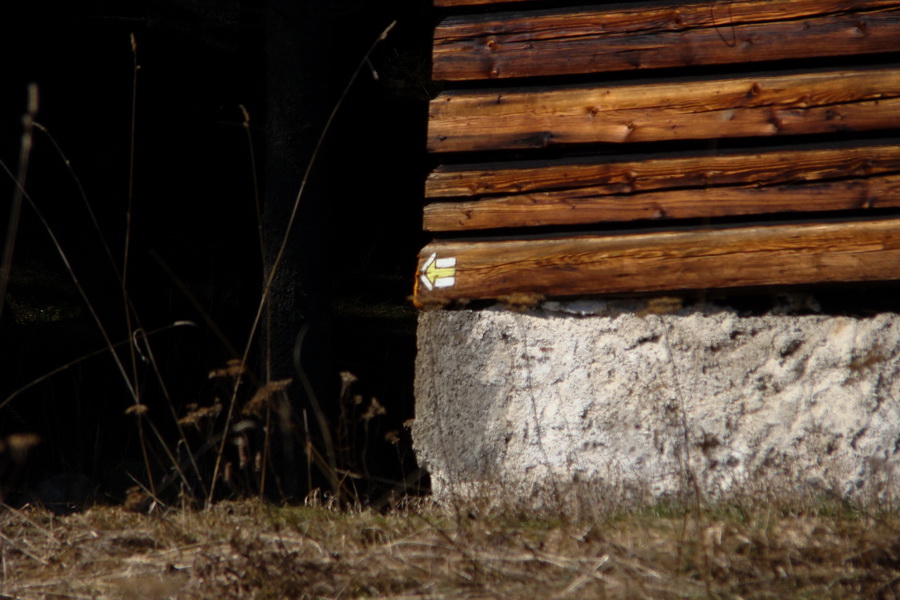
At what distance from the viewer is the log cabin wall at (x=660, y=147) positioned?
3.21 meters

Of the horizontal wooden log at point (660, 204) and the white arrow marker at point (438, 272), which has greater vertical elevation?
the horizontal wooden log at point (660, 204)

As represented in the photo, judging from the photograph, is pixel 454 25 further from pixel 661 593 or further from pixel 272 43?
pixel 661 593

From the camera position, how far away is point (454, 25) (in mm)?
3488

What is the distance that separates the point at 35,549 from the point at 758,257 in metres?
2.42

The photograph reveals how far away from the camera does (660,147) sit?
338 cm

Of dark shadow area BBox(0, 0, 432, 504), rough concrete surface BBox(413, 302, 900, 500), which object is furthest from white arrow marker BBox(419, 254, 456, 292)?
dark shadow area BBox(0, 0, 432, 504)

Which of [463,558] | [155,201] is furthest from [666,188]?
[155,201]

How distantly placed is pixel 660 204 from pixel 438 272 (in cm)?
82

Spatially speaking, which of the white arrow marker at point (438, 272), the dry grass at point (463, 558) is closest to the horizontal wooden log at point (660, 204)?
the white arrow marker at point (438, 272)

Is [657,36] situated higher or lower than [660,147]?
higher

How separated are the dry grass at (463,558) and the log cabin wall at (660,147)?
911mm

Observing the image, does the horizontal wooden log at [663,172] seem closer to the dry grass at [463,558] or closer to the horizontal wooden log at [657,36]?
the horizontal wooden log at [657,36]

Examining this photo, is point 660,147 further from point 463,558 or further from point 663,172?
point 463,558

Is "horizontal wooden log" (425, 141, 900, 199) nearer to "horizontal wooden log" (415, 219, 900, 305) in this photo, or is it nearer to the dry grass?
"horizontal wooden log" (415, 219, 900, 305)
